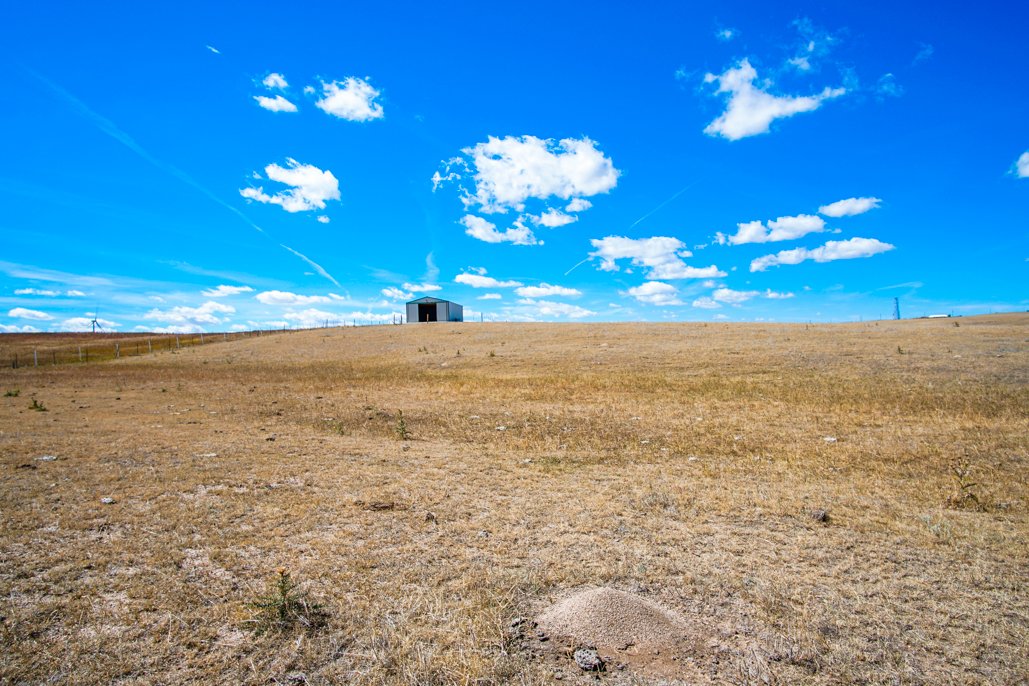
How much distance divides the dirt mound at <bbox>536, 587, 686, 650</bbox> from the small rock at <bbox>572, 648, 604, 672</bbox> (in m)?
0.13

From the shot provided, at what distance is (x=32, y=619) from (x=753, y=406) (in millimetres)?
13673

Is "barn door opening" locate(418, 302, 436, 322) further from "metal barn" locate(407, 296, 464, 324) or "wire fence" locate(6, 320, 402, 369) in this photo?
"wire fence" locate(6, 320, 402, 369)

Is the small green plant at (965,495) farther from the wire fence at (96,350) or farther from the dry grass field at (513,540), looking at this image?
the wire fence at (96,350)

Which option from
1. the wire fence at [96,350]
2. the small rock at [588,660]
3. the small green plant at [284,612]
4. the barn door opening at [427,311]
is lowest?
the small rock at [588,660]

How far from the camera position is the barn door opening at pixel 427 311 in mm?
76375

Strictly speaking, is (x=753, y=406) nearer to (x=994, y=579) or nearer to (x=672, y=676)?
(x=994, y=579)

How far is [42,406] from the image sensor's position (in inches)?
556

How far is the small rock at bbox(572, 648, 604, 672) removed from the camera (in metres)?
3.21

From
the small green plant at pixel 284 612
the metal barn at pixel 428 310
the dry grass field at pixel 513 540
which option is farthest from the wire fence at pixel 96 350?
the small green plant at pixel 284 612

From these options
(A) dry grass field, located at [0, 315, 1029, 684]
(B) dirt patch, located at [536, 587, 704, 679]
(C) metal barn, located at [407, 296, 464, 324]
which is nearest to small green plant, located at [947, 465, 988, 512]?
(A) dry grass field, located at [0, 315, 1029, 684]

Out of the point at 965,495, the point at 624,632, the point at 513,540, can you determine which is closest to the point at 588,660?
the point at 624,632

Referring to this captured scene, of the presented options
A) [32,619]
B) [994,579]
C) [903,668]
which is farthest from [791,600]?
[32,619]

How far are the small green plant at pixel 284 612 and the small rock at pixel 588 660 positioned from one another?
6.47ft

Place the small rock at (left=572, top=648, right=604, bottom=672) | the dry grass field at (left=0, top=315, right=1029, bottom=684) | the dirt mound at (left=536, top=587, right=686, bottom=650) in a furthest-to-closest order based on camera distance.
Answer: the dirt mound at (left=536, top=587, right=686, bottom=650)
the dry grass field at (left=0, top=315, right=1029, bottom=684)
the small rock at (left=572, top=648, right=604, bottom=672)
